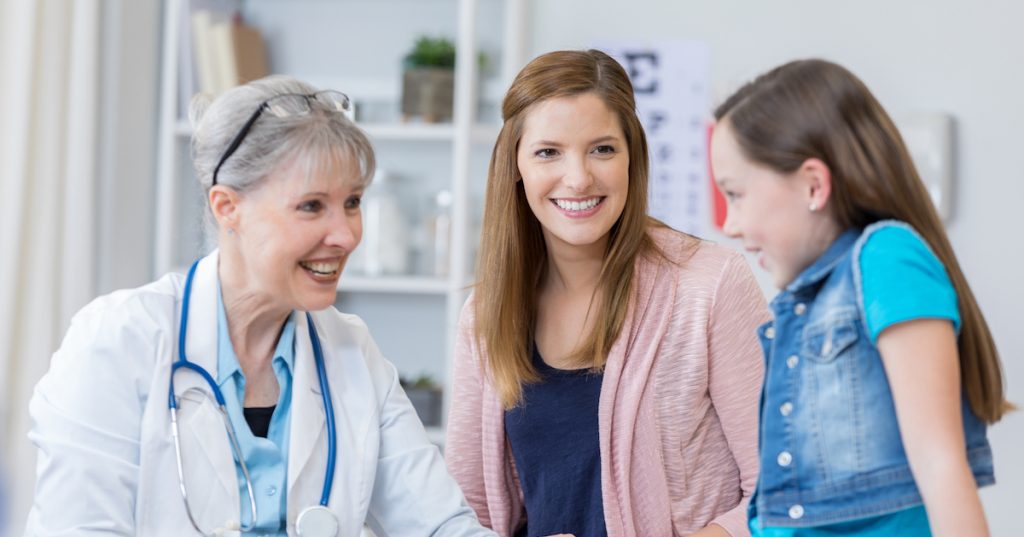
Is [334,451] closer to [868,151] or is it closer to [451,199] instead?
[868,151]

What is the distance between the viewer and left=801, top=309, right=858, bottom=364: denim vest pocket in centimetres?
97

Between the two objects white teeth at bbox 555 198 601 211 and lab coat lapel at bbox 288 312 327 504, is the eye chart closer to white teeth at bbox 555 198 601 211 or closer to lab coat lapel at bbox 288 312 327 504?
white teeth at bbox 555 198 601 211

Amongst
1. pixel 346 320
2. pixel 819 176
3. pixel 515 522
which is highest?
pixel 819 176

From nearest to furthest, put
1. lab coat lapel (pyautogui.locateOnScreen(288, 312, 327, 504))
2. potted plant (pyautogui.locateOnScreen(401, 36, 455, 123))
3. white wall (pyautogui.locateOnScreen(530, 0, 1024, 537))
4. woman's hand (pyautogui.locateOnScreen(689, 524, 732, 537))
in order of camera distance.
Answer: lab coat lapel (pyautogui.locateOnScreen(288, 312, 327, 504)) → woman's hand (pyautogui.locateOnScreen(689, 524, 732, 537)) → white wall (pyautogui.locateOnScreen(530, 0, 1024, 537)) → potted plant (pyautogui.locateOnScreen(401, 36, 455, 123))

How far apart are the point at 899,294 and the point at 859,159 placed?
0.13 metres

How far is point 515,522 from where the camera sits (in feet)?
5.53

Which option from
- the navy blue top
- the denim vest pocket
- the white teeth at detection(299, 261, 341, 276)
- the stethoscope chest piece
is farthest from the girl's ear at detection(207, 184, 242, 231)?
the denim vest pocket

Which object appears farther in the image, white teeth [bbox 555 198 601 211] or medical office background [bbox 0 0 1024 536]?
medical office background [bbox 0 0 1024 536]

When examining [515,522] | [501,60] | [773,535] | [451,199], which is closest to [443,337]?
[451,199]

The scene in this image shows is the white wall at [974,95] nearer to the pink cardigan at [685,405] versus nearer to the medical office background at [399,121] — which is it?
the medical office background at [399,121]

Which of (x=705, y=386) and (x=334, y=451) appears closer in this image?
(x=334, y=451)

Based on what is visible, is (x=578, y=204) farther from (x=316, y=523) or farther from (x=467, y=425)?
(x=316, y=523)

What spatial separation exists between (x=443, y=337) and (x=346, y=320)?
1.45 meters

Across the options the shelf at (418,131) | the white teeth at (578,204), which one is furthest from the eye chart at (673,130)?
the white teeth at (578,204)
